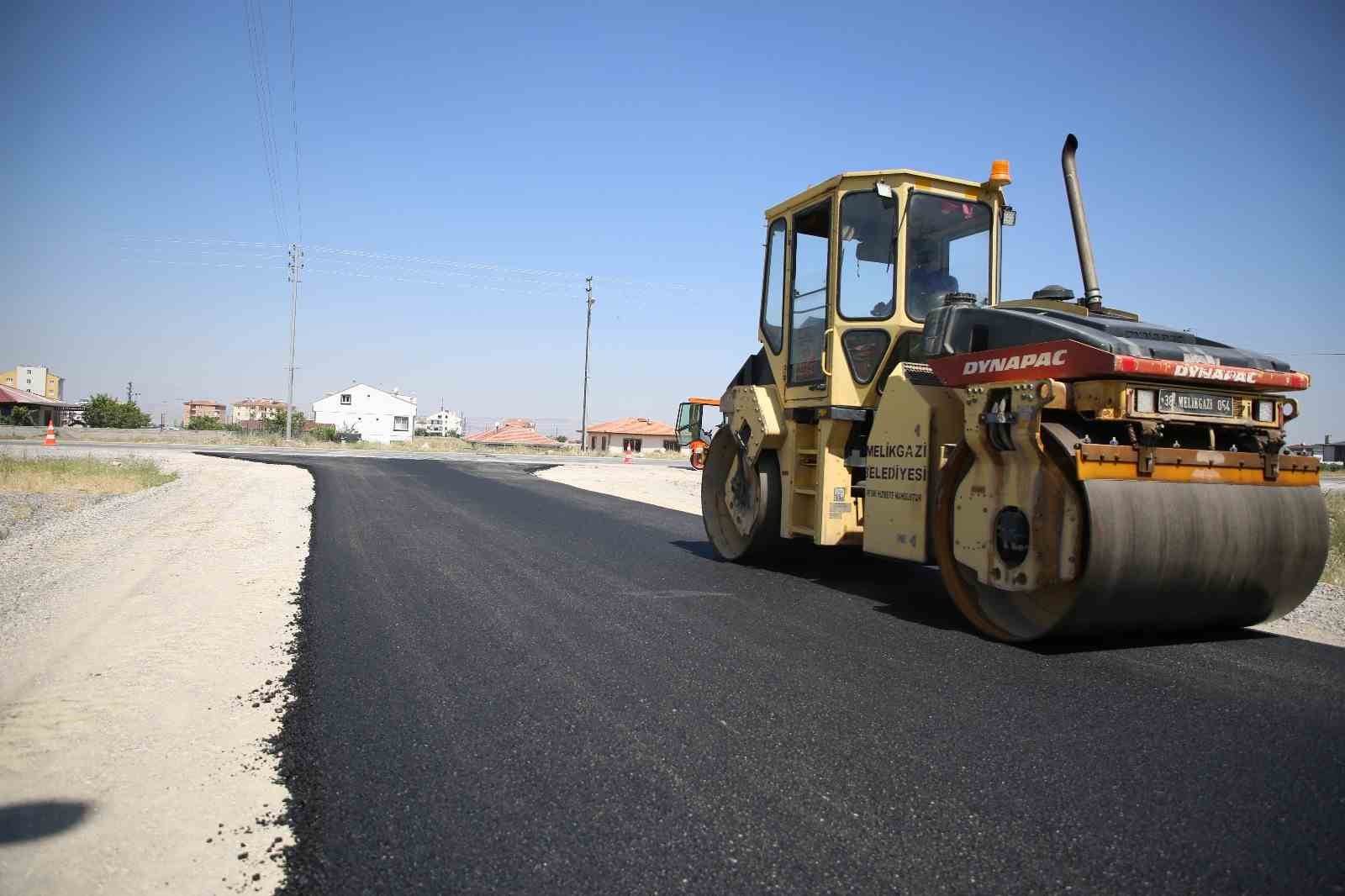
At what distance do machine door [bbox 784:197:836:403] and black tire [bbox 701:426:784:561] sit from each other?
76 centimetres

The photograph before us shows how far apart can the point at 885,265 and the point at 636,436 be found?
2992 inches

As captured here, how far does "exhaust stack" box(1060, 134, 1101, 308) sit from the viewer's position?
595 centimetres

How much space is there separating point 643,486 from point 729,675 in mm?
16706

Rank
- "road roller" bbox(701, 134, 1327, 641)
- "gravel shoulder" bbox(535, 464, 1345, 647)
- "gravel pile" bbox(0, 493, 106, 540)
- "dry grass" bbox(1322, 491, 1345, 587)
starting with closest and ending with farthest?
"road roller" bbox(701, 134, 1327, 641), "gravel shoulder" bbox(535, 464, 1345, 647), "dry grass" bbox(1322, 491, 1345, 587), "gravel pile" bbox(0, 493, 106, 540)

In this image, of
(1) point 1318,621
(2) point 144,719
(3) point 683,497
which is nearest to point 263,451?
(3) point 683,497

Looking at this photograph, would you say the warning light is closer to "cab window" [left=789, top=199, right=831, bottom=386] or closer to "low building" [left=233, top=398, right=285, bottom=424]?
"cab window" [left=789, top=199, right=831, bottom=386]

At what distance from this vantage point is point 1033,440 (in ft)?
15.3

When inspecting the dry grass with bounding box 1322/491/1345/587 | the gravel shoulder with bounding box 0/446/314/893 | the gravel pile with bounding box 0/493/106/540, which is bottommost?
the gravel pile with bounding box 0/493/106/540

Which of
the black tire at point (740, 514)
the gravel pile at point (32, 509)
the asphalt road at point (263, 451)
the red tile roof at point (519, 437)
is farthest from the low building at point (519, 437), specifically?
the black tire at point (740, 514)

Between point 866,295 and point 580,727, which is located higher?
point 866,295

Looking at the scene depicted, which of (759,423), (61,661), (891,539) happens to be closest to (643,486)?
(759,423)

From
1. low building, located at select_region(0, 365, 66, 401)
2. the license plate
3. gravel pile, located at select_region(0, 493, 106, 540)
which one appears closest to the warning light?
the license plate

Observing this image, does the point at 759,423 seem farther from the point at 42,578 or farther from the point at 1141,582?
the point at 42,578

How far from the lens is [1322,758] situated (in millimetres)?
3268
